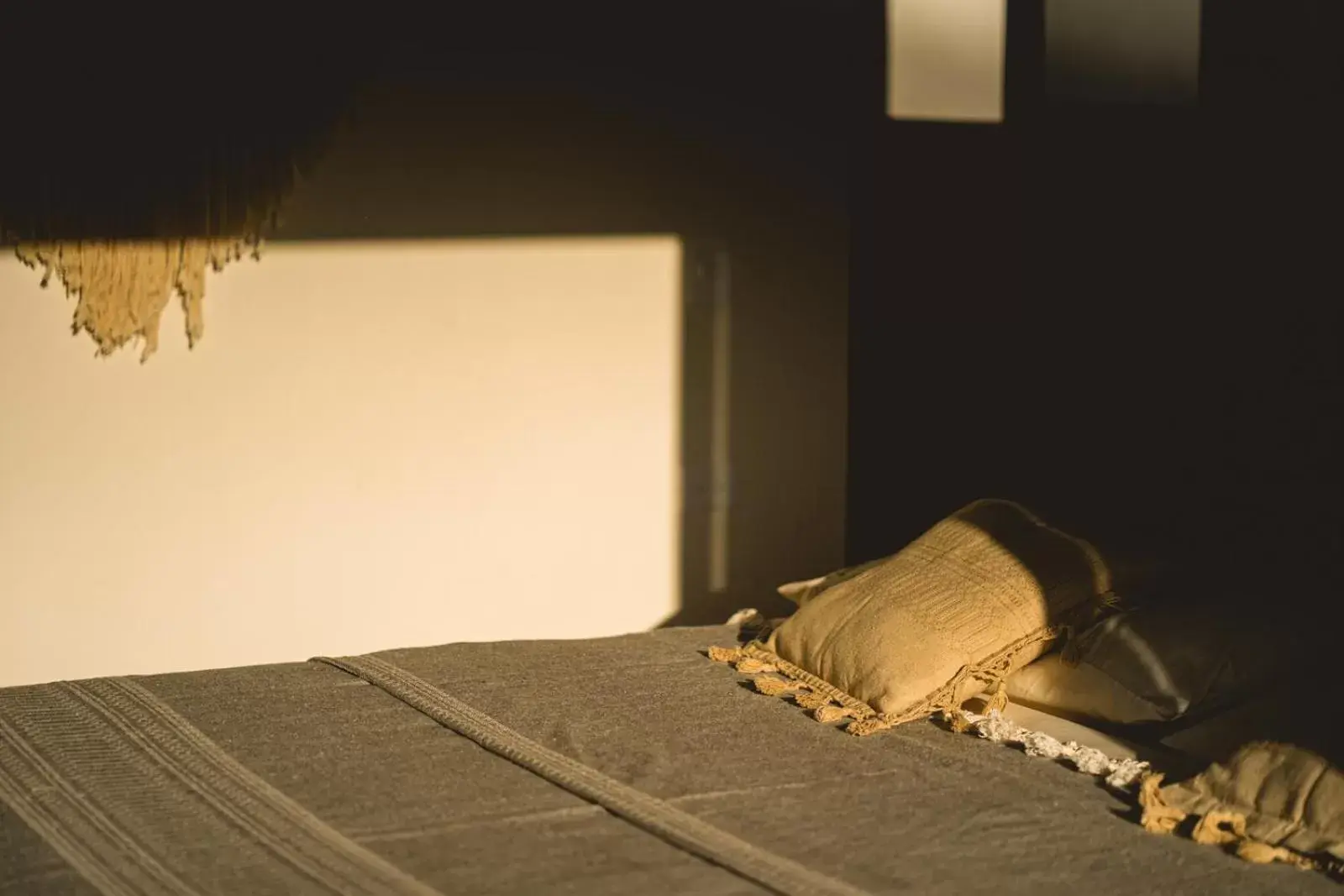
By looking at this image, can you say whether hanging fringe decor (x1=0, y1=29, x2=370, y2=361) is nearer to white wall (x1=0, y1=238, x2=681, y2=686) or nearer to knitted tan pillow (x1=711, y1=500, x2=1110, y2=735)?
white wall (x1=0, y1=238, x2=681, y2=686)

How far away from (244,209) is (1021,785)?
7.58 ft

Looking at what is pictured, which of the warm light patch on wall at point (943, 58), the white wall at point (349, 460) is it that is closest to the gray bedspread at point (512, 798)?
the white wall at point (349, 460)

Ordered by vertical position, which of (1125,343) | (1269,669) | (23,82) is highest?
(23,82)

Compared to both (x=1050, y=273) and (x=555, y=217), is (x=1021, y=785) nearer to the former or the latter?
(x=1050, y=273)

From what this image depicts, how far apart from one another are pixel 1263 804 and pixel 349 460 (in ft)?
7.95

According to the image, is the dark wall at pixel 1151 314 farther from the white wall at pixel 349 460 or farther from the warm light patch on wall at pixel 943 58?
the white wall at pixel 349 460

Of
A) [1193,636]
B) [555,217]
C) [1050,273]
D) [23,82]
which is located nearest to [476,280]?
[555,217]

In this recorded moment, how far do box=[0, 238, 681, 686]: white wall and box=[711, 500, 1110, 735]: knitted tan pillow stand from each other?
138 centimetres

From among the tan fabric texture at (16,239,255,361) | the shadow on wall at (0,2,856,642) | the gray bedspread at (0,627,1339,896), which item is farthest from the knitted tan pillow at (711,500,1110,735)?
the tan fabric texture at (16,239,255,361)

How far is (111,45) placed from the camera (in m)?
3.57

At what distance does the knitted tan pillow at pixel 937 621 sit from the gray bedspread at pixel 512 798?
7cm

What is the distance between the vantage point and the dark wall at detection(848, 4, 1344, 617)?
2.68 metres

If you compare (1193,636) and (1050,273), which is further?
(1050,273)

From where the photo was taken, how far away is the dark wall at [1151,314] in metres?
2.68
